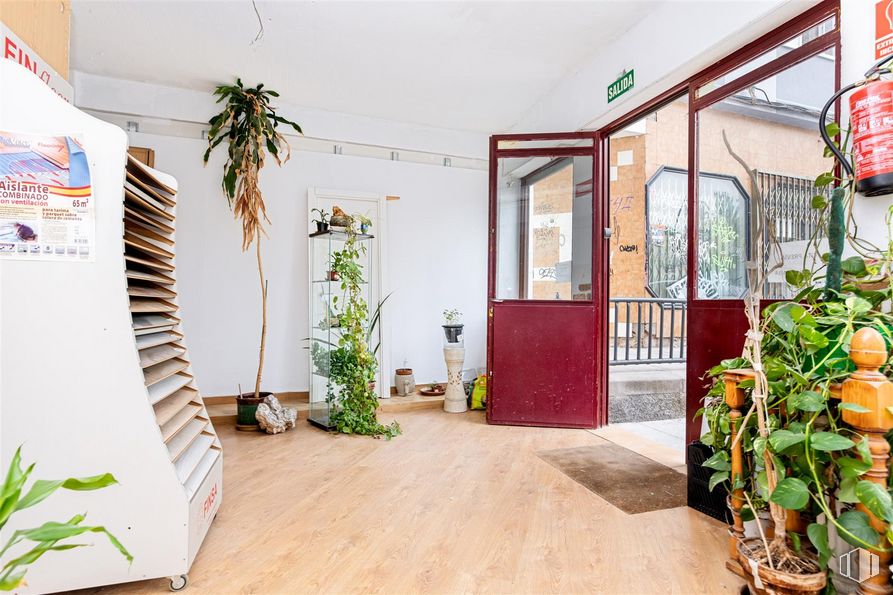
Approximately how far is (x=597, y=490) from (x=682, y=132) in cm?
580

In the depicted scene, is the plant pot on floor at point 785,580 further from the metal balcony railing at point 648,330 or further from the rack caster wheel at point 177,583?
the metal balcony railing at point 648,330

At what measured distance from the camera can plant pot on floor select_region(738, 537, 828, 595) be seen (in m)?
1.29

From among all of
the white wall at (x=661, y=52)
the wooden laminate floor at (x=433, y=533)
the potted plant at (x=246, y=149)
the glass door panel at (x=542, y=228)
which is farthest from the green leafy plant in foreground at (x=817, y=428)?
the potted plant at (x=246, y=149)

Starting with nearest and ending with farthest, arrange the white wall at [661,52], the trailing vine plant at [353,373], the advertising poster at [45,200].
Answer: the advertising poster at [45,200] → the white wall at [661,52] → the trailing vine plant at [353,373]

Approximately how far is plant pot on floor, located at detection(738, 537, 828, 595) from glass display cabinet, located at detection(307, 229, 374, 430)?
2.90 metres

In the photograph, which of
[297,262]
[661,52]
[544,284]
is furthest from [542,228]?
[297,262]

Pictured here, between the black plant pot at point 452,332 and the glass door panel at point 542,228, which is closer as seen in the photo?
the glass door panel at point 542,228

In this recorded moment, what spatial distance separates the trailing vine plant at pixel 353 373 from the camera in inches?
144

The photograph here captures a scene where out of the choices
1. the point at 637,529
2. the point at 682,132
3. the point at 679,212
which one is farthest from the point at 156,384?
the point at 682,132

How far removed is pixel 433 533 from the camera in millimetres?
2080

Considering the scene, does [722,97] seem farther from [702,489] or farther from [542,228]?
[702,489]

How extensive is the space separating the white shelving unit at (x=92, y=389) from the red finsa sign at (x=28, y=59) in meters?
0.15

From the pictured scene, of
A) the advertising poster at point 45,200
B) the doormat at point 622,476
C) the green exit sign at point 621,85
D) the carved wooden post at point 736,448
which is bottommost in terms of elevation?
the doormat at point 622,476

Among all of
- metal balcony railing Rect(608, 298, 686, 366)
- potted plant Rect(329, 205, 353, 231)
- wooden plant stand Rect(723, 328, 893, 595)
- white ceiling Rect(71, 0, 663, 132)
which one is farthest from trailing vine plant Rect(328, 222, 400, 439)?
metal balcony railing Rect(608, 298, 686, 366)
